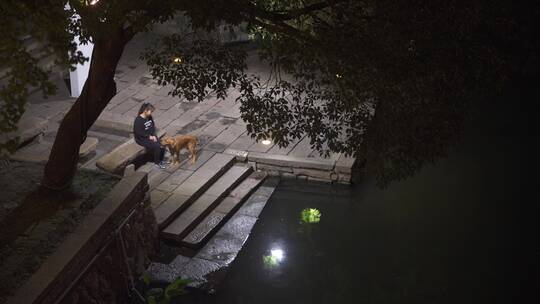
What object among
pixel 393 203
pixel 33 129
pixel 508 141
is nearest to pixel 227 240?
pixel 393 203

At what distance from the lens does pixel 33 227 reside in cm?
840

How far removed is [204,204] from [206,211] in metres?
0.17

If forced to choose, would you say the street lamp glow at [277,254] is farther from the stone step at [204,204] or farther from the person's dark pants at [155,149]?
the person's dark pants at [155,149]

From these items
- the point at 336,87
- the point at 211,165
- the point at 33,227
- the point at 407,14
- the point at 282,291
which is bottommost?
the point at 282,291

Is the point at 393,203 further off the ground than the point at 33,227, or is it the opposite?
the point at 33,227

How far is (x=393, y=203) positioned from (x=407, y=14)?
548 centimetres

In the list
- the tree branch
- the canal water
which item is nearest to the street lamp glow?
the canal water

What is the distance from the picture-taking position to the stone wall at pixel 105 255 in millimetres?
7238

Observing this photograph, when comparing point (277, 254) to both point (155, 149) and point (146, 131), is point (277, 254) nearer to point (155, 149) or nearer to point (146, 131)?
point (155, 149)

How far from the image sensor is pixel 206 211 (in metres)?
10.9

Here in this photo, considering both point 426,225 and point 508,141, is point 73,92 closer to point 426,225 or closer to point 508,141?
point 426,225

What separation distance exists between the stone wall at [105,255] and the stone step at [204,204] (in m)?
0.37

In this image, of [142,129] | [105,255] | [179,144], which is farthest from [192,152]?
[105,255]

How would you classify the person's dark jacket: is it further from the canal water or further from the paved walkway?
the canal water
